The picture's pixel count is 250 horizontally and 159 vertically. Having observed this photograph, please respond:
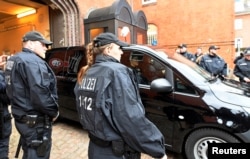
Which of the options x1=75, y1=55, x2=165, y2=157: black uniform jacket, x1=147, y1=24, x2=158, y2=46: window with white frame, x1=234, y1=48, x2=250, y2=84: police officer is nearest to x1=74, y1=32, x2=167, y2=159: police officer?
x1=75, y1=55, x2=165, y2=157: black uniform jacket

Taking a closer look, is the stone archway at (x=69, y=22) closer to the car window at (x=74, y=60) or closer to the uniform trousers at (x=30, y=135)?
the car window at (x=74, y=60)

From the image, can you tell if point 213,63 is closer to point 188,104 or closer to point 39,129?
point 188,104

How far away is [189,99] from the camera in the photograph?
341 cm

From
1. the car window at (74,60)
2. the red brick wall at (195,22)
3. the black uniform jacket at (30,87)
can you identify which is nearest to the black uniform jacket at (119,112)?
the black uniform jacket at (30,87)

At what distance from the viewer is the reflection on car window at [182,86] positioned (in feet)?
11.4

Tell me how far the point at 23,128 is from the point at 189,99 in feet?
6.83

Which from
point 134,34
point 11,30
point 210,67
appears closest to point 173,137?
point 210,67

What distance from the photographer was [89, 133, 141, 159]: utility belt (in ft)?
5.90

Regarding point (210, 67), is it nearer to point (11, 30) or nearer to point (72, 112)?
point (72, 112)

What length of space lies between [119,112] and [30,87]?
47.3 inches

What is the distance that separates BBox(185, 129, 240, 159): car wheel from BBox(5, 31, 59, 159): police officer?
1.82 metres

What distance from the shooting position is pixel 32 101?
2.53m

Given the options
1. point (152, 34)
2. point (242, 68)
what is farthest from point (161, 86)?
point (152, 34)

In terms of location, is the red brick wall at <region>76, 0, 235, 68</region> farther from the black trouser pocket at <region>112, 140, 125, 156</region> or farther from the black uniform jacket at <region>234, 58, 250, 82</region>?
the black trouser pocket at <region>112, 140, 125, 156</region>
